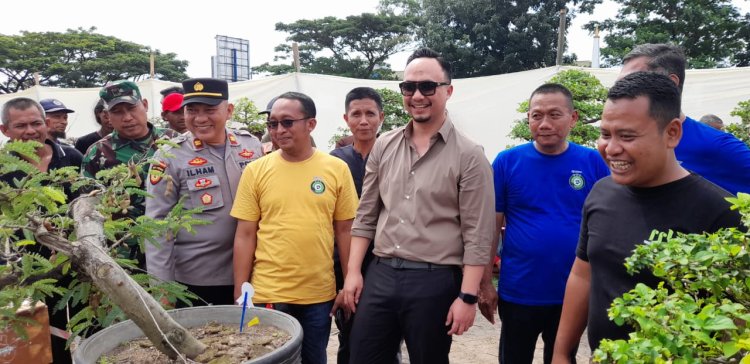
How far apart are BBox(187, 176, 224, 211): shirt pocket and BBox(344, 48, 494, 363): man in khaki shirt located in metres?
0.76

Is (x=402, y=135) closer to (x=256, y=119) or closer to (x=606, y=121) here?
(x=606, y=121)

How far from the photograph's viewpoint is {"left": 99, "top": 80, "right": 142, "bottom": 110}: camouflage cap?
312 cm

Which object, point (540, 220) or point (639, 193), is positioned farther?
point (540, 220)

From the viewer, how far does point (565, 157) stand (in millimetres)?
2594

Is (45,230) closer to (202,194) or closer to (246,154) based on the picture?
(202,194)

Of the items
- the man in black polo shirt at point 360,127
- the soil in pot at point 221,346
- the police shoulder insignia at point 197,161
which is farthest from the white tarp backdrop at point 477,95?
the soil in pot at point 221,346

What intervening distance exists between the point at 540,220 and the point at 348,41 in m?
26.1

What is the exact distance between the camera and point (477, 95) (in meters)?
8.56

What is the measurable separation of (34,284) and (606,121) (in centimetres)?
169

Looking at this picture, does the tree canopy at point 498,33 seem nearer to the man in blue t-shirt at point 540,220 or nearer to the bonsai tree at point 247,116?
the bonsai tree at point 247,116

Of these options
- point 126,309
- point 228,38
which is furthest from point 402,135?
point 228,38

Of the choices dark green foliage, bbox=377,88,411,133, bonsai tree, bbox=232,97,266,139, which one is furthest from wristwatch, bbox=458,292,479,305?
dark green foliage, bbox=377,88,411,133

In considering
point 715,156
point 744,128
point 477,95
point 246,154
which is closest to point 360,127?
point 246,154

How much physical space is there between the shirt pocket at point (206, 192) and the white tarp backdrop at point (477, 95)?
517 centimetres
